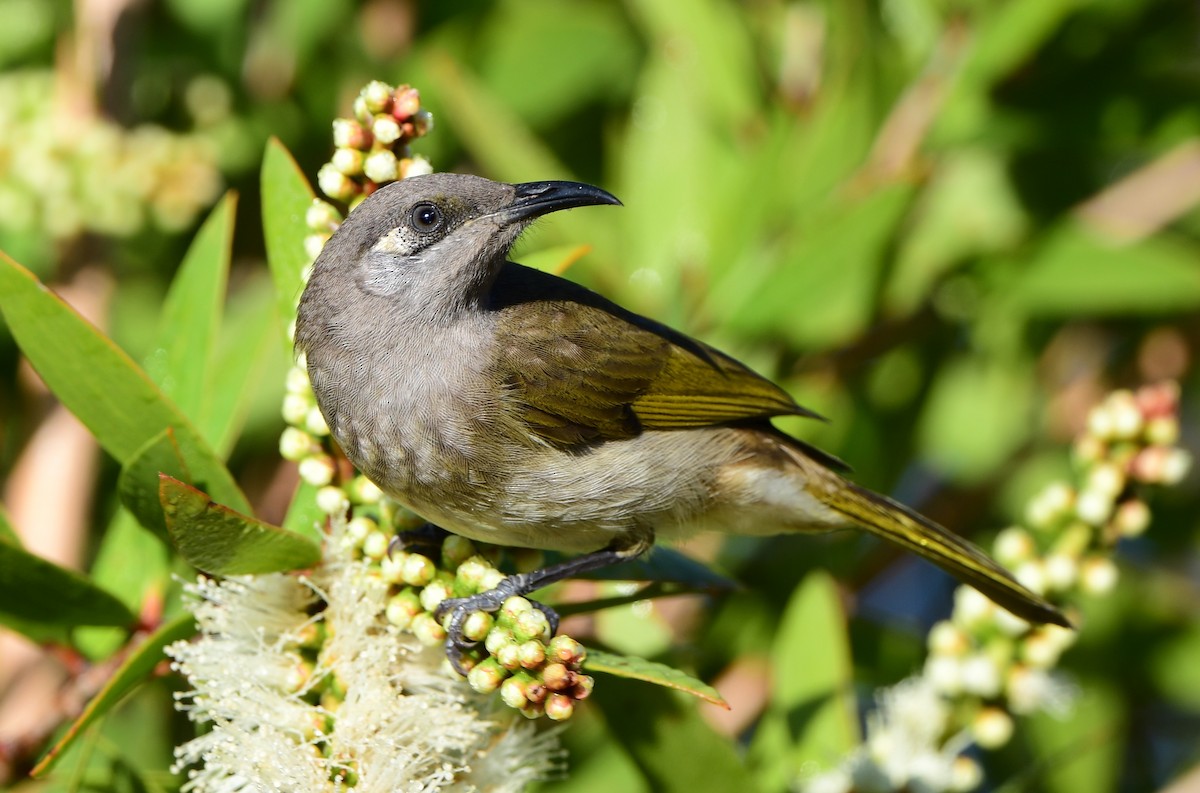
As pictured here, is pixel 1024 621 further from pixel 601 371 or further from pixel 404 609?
pixel 404 609

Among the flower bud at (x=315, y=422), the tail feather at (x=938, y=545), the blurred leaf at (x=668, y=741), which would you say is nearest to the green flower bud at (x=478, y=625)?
the blurred leaf at (x=668, y=741)

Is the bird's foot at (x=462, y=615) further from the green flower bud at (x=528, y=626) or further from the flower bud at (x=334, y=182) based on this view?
the flower bud at (x=334, y=182)

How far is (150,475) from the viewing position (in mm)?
2227

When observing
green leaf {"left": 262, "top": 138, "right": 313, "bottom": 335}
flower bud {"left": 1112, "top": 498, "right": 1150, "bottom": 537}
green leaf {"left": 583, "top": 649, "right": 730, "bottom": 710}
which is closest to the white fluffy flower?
green leaf {"left": 583, "top": 649, "right": 730, "bottom": 710}


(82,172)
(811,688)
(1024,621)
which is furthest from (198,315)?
(1024,621)

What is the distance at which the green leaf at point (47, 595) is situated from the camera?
233cm

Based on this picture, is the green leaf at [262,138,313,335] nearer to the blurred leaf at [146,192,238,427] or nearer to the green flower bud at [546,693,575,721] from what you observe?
the blurred leaf at [146,192,238,427]

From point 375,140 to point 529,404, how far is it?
2.49 ft

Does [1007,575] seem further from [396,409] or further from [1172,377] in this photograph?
[1172,377]

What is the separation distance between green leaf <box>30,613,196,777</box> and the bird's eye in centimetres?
99

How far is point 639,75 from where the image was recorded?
4.57m

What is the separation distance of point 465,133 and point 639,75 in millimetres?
1055

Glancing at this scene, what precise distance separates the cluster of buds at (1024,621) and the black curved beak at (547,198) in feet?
4.02

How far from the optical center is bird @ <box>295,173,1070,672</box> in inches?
107
